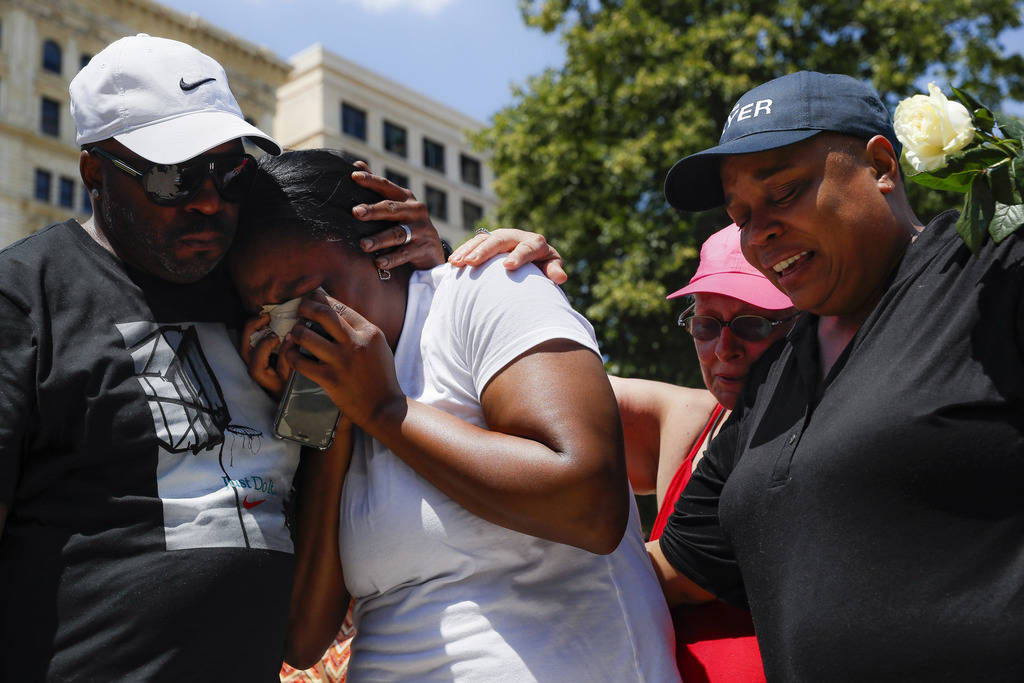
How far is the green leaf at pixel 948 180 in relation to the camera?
77.4 inches

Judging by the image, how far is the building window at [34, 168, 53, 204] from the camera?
1296 inches

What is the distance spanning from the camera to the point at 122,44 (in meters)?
2.35

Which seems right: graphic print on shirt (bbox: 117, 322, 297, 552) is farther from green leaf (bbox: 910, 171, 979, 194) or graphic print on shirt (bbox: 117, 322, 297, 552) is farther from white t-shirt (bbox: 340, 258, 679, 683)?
green leaf (bbox: 910, 171, 979, 194)

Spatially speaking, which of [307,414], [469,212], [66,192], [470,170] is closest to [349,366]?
[307,414]

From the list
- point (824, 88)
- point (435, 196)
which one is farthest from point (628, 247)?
point (435, 196)

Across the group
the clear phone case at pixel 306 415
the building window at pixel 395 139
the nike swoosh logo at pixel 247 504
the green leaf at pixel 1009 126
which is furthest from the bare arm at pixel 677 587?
the building window at pixel 395 139

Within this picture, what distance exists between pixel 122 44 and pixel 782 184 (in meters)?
1.60

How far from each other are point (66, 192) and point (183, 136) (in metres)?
34.9

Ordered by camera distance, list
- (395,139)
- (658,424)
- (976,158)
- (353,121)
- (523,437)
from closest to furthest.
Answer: (976,158) < (523,437) < (658,424) < (353,121) < (395,139)

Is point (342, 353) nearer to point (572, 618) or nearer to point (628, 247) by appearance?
point (572, 618)

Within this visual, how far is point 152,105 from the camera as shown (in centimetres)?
225

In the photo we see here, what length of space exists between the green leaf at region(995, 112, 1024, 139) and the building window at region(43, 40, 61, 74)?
36916mm

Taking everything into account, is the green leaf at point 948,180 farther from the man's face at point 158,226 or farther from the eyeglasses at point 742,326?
the man's face at point 158,226

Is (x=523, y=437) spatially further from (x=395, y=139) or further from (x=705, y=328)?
(x=395, y=139)
